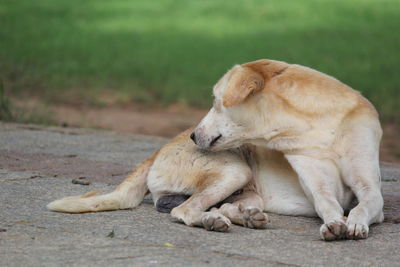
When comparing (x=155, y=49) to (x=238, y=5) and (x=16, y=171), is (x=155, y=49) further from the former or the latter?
(x=16, y=171)

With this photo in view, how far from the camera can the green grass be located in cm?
1311

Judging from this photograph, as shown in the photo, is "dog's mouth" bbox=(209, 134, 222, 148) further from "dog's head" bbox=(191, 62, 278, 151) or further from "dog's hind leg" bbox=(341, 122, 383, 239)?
"dog's hind leg" bbox=(341, 122, 383, 239)

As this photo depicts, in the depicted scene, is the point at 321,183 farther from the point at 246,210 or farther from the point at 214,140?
the point at 214,140

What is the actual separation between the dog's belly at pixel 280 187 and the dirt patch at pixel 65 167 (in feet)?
4.17

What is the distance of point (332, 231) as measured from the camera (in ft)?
14.7

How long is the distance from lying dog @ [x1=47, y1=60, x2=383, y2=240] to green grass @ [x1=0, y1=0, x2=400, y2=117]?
658 centimetres

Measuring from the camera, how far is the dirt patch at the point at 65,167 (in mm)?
6367

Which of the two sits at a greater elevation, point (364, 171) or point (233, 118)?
point (233, 118)

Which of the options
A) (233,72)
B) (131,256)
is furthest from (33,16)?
(131,256)

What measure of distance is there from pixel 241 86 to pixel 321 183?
2.44 ft

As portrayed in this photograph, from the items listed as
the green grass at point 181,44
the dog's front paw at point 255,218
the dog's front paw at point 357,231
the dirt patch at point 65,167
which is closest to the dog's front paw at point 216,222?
the dog's front paw at point 255,218

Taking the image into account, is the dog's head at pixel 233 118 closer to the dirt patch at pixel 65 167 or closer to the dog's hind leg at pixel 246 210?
the dog's hind leg at pixel 246 210

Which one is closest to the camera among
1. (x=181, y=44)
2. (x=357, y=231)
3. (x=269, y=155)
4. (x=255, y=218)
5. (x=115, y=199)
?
(x=357, y=231)

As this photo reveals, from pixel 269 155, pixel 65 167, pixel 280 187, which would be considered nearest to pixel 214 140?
pixel 269 155
